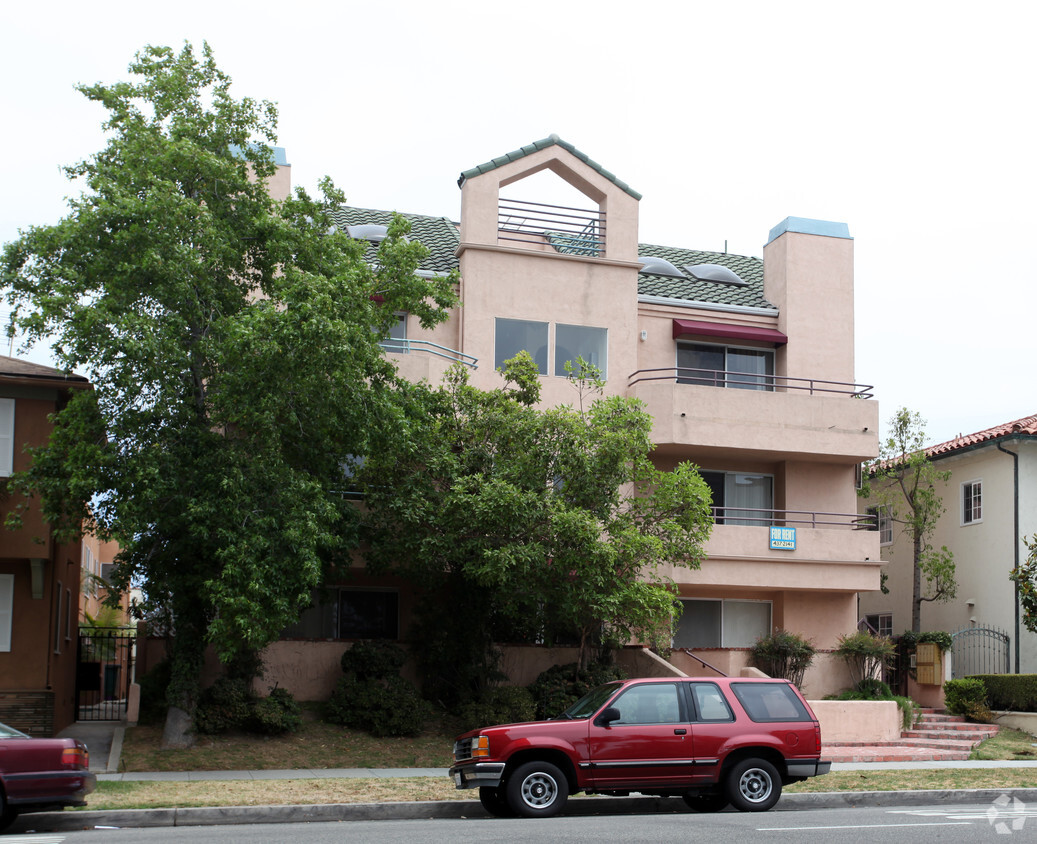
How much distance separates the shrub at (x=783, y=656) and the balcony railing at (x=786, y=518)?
336cm

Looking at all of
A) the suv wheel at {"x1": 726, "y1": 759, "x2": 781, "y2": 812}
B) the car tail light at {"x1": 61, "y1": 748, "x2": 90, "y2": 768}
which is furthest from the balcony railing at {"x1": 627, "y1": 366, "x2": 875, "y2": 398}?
the car tail light at {"x1": 61, "y1": 748, "x2": 90, "y2": 768}

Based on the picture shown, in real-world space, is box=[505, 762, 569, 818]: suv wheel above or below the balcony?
below

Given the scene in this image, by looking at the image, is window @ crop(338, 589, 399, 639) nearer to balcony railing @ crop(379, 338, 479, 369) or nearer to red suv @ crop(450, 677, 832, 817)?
balcony railing @ crop(379, 338, 479, 369)

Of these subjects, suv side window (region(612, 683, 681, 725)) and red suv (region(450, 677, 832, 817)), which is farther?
suv side window (region(612, 683, 681, 725))

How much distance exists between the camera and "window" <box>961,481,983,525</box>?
30.0m

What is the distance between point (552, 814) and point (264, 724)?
8.23m

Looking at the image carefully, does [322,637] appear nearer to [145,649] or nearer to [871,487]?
[145,649]

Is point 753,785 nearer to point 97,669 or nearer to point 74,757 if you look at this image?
point 74,757

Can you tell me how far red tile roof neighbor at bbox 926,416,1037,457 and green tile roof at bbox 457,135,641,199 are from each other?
10711 mm

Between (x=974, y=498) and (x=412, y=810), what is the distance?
21.3 metres

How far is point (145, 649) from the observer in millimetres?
25641

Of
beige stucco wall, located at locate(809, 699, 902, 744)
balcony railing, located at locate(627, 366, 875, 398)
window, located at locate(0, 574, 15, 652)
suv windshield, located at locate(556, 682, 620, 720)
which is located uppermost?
balcony railing, located at locate(627, 366, 875, 398)

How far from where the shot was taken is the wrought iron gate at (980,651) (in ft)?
91.8

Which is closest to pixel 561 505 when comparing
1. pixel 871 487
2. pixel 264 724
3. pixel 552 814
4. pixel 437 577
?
pixel 437 577
